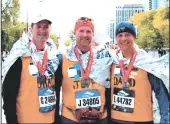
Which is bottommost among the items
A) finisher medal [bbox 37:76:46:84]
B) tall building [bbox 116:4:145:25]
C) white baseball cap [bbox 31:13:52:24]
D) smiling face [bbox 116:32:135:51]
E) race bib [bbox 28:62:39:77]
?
finisher medal [bbox 37:76:46:84]

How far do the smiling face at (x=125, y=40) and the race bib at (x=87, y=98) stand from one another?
333 mm

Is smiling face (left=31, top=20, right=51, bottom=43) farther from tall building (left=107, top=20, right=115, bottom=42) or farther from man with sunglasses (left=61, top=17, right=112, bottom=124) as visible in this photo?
tall building (left=107, top=20, right=115, bottom=42)

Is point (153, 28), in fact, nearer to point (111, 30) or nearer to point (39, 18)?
point (111, 30)

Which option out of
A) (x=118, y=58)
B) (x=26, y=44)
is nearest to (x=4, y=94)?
(x=26, y=44)

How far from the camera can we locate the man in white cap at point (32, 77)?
2.39 metres

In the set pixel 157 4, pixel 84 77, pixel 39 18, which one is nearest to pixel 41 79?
pixel 84 77

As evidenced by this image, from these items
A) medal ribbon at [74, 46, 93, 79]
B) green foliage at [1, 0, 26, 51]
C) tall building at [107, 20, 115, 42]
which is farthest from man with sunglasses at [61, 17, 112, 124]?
green foliage at [1, 0, 26, 51]

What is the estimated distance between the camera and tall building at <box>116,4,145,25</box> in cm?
250

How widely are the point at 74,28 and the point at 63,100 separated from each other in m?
0.48

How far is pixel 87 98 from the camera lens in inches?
94.9

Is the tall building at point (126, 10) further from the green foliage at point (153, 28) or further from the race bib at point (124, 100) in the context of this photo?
the race bib at point (124, 100)

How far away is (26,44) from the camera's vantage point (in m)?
2.41

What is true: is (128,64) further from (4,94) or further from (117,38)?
(4,94)

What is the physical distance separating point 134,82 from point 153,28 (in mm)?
389
